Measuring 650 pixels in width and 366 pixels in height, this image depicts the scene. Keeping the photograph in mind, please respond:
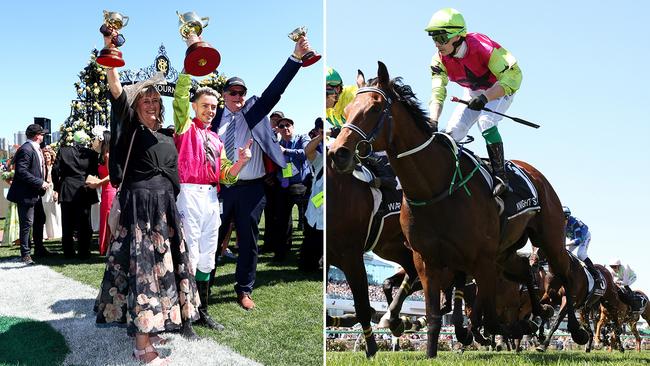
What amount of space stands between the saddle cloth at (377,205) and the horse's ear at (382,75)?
0.71m

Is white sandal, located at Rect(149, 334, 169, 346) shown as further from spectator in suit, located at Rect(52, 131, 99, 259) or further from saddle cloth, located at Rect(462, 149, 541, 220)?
spectator in suit, located at Rect(52, 131, 99, 259)

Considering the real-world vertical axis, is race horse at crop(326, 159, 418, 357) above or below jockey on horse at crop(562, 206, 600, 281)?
above

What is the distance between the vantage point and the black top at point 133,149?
342 cm

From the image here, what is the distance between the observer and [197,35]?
3.54m

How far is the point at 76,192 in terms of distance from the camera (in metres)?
7.72

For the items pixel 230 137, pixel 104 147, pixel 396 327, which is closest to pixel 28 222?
pixel 104 147

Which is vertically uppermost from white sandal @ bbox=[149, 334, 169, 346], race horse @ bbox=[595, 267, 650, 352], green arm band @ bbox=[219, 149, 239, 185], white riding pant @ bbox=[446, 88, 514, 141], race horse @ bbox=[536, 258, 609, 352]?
white riding pant @ bbox=[446, 88, 514, 141]

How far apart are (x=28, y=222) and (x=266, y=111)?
14.5ft

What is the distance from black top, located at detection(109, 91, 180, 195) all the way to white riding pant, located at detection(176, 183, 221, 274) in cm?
35

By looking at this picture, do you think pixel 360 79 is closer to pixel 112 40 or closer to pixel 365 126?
pixel 365 126

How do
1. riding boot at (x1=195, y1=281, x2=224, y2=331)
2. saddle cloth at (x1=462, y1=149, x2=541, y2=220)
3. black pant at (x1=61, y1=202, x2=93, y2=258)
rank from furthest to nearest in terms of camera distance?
black pant at (x1=61, y1=202, x2=93, y2=258)
riding boot at (x1=195, y1=281, x2=224, y2=331)
saddle cloth at (x1=462, y1=149, x2=541, y2=220)

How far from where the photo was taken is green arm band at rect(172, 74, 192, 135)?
3844mm

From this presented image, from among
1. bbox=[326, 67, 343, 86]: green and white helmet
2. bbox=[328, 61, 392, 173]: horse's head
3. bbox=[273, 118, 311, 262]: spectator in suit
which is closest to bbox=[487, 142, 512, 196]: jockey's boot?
bbox=[328, 61, 392, 173]: horse's head

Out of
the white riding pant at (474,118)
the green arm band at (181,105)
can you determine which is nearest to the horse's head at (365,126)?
the white riding pant at (474,118)
